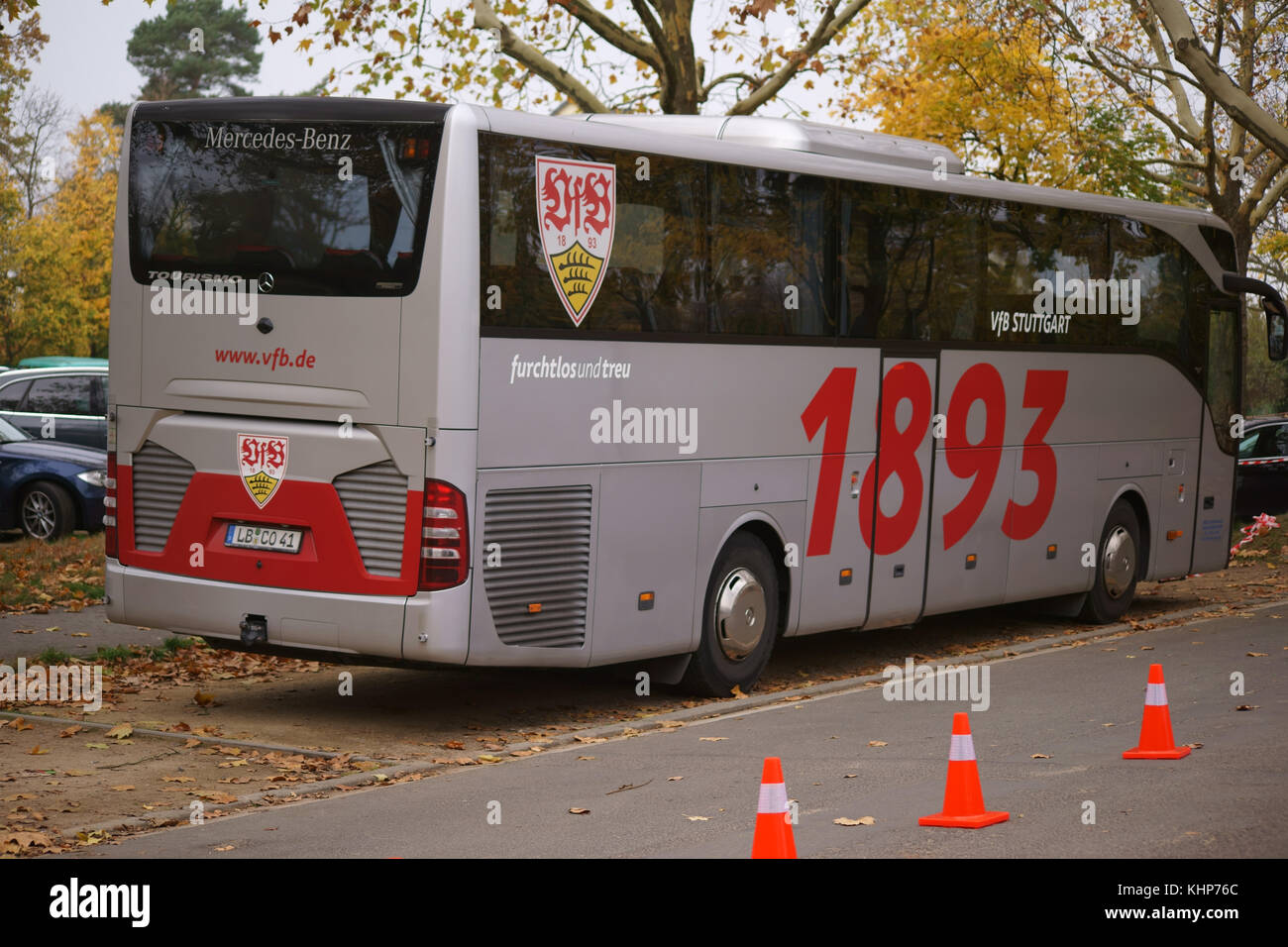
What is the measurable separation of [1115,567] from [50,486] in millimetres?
11955

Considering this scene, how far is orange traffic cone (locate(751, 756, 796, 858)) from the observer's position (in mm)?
6539

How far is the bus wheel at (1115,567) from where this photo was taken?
17.3 metres

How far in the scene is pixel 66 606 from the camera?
15.6 m

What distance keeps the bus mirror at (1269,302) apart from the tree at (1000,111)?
11.4m

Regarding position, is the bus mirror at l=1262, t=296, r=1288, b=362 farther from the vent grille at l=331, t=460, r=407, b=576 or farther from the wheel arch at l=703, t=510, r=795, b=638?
the vent grille at l=331, t=460, r=407, b=576

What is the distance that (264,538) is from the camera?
1077cm

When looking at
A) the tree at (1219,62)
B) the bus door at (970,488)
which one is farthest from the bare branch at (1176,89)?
the bus door at (970,488)

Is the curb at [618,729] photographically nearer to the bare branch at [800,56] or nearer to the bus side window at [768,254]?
the bus side window at [768,254]

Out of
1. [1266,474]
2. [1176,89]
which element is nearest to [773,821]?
[1266,474]

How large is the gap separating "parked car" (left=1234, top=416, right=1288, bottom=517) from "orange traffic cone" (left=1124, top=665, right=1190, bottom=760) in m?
19.1
